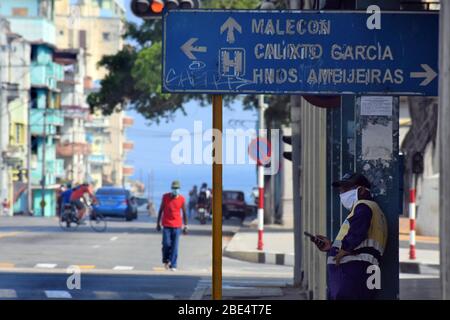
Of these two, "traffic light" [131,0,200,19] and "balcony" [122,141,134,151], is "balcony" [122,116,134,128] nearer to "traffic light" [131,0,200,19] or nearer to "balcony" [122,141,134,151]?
"balcony" [122,141,134,151]

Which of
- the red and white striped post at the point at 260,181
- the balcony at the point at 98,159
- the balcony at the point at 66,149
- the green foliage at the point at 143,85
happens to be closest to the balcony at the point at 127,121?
the balcony at the point at 98,159

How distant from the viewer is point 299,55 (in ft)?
33.5

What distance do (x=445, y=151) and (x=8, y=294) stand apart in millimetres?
11349

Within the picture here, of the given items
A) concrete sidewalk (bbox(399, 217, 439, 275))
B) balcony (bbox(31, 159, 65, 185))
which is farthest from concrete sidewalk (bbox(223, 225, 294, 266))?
balcony (bbox(31, 159, 65, 185))

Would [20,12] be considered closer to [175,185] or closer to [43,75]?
[43,75]

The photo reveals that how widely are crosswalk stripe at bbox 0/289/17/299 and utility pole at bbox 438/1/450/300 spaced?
35.1ft

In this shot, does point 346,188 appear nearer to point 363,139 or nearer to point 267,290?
point 363,139

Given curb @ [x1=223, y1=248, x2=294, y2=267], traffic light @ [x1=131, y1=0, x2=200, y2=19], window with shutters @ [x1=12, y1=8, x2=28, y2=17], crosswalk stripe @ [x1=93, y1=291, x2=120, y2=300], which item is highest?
window with shutters @ [x1=12, y1=8, x2=28, y2=17]

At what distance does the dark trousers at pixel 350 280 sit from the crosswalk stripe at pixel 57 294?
24.8 ft

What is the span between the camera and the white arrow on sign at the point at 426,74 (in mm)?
10375

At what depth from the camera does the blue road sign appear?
10.0 meters

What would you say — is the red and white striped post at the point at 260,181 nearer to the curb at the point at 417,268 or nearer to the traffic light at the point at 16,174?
the curb at the point at 417,268

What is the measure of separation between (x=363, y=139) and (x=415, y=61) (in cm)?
213
